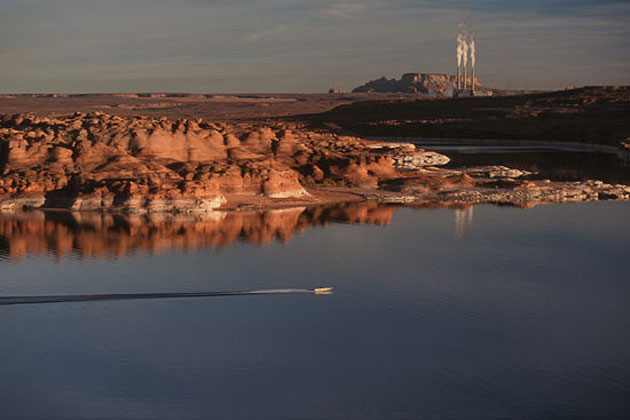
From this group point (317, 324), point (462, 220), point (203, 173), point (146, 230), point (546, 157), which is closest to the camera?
point (317, 324)

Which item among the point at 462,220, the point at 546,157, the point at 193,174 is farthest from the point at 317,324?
the point at 546,157

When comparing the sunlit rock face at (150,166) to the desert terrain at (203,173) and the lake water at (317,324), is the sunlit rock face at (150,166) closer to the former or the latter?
the desert terrain at (203,173)

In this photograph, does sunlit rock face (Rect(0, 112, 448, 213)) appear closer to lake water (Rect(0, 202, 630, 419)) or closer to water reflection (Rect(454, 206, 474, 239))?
lake water (Rect(0, 202, 630, 419))

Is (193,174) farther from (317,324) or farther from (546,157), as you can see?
(546,157)

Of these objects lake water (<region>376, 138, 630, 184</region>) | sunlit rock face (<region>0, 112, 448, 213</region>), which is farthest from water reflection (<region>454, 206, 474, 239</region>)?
lake water (<region>376, 138, 630, 184</region>)

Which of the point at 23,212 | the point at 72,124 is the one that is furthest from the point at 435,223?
the point at 72,124

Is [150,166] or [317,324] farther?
[150,166]
